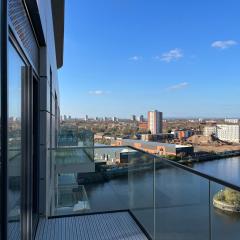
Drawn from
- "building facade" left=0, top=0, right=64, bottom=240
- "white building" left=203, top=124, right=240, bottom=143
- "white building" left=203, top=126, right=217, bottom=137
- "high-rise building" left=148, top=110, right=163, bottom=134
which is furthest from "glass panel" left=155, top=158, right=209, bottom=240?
"high-rise building" left=148, top=110, right=163, bottom=134

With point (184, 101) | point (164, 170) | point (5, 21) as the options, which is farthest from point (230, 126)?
point (5, 21)

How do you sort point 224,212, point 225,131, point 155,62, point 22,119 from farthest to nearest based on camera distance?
point 155,62, point 225,131, point 22,119, point 224,212

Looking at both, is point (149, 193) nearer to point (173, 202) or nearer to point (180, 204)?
point (173, 202)

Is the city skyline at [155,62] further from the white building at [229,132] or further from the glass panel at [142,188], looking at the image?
the glass panel at [142,188]

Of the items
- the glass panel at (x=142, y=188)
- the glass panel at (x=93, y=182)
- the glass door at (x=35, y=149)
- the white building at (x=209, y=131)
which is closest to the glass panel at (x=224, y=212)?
the glass panel at (x=142, y=188)

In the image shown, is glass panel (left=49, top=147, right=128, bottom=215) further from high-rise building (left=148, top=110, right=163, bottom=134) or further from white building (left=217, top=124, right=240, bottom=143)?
high-rise building (left=148, top=110, right=163, bottom=134)

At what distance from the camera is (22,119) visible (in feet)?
8.86

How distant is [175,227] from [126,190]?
1.96 m

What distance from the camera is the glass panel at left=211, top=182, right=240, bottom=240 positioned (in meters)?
1.64

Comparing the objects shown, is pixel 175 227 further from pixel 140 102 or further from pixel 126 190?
pixel 140 102

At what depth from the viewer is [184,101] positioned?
38.3 metres

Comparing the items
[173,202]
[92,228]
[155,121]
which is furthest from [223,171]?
[155,121]

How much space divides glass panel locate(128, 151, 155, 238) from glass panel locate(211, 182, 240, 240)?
5.20 ft

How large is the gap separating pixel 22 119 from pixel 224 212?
5.62 ft
